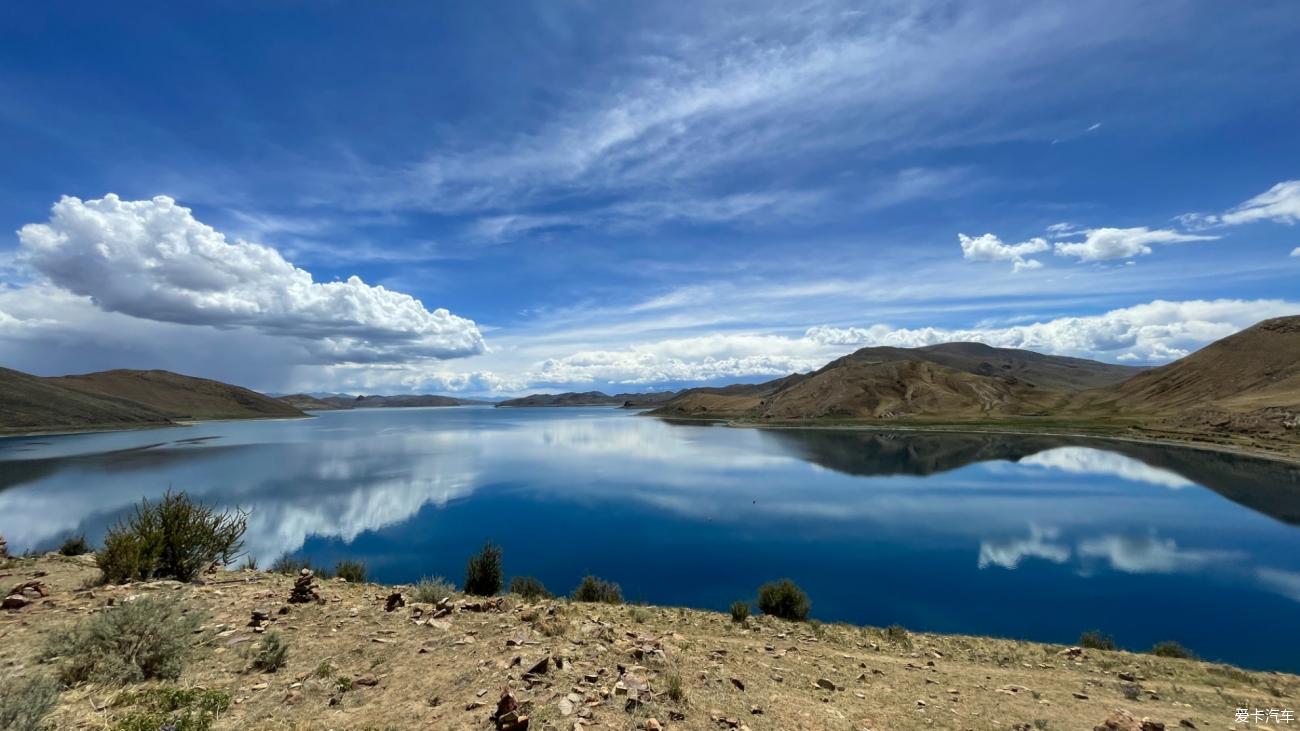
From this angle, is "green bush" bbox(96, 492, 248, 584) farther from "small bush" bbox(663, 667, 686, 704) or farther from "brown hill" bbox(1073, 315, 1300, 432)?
"brown hill" bbox(1073, 315, 1300, 432)

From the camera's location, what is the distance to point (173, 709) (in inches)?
250

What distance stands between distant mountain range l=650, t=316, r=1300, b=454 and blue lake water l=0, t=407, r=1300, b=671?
2198 centimetres

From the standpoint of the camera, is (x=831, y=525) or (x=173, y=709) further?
(x=831, y=525)

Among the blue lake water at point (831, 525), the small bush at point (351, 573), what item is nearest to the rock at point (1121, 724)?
the blue lake water at point (831, 525)

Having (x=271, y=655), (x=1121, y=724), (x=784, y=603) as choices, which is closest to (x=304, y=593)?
(x=271, y=655)

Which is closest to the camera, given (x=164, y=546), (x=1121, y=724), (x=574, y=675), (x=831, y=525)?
(x=1121, y=724)

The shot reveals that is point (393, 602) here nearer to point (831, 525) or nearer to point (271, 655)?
point (271, 655)

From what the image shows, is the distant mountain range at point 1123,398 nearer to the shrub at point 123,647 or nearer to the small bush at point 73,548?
the shrub at point 123,647

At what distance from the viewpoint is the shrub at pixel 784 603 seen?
1708 cm

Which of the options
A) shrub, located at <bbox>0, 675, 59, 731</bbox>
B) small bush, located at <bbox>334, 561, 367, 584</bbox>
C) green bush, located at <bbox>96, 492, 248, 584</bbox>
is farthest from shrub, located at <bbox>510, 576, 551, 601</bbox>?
shrub, located at <bbox>0, 675, 59, 731</bbox>

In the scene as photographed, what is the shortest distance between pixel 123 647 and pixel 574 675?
6220 millimetres

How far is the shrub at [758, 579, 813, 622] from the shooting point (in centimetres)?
1708

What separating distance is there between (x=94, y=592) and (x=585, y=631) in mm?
9805

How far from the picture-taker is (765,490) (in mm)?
47938
